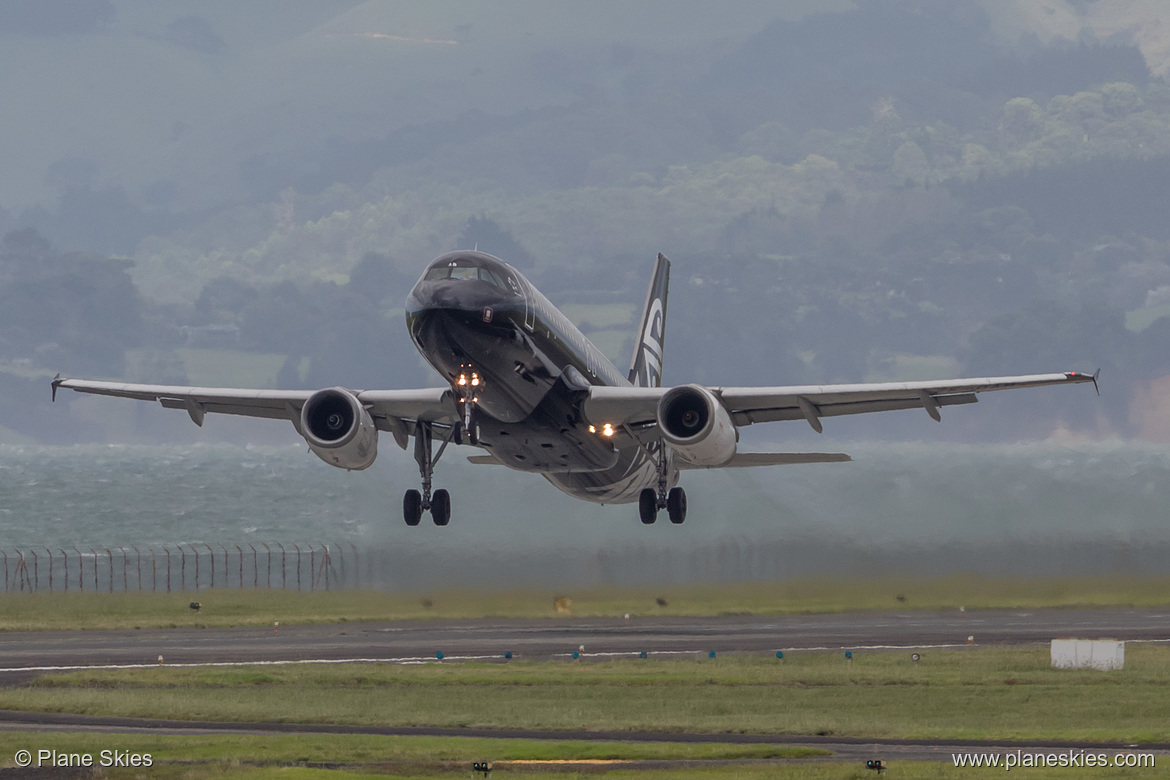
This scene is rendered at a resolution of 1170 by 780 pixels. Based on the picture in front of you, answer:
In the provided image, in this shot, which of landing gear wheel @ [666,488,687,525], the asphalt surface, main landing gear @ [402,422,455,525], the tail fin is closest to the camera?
main landing gear @ [402,422,455,525]

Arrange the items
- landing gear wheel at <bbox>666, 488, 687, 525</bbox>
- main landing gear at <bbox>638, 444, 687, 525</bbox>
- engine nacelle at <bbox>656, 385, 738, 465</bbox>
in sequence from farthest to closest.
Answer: landing gear wheel at <bbox>666, 488, 687, 525</bbox> → main landing gear at <bbox>638, 444, 687, 525</bbox> → engine nacelle at <bbox>656, 385, 738, 465</bbox>

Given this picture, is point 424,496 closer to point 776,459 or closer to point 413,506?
point 413,506

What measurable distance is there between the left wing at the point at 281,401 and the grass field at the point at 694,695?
27.9 ft

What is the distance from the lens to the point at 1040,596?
2906 inches

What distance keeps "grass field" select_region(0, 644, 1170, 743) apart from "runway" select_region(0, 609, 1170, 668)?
373cm

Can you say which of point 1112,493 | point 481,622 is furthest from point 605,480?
point 1112,493

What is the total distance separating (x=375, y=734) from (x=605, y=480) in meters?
11.5

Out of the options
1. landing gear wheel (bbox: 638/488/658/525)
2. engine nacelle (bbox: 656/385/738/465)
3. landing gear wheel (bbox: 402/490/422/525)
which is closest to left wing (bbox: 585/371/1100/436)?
engine nacelle (bbox: 656/385/738/465)

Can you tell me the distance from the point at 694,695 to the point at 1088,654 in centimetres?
1504

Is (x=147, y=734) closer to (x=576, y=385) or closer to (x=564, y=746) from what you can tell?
(x=564, y=746)

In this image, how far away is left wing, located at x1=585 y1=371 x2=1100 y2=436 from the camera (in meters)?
38.2

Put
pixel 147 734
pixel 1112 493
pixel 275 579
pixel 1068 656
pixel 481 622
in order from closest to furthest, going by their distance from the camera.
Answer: pixel 147 734
pixel 1068 656
pixel 481 622
pixel 1112 493
pixel 275 579

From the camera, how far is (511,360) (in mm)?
35844

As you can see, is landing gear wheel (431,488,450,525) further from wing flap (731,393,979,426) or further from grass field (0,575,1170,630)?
grass field (0,575,1170,630)
